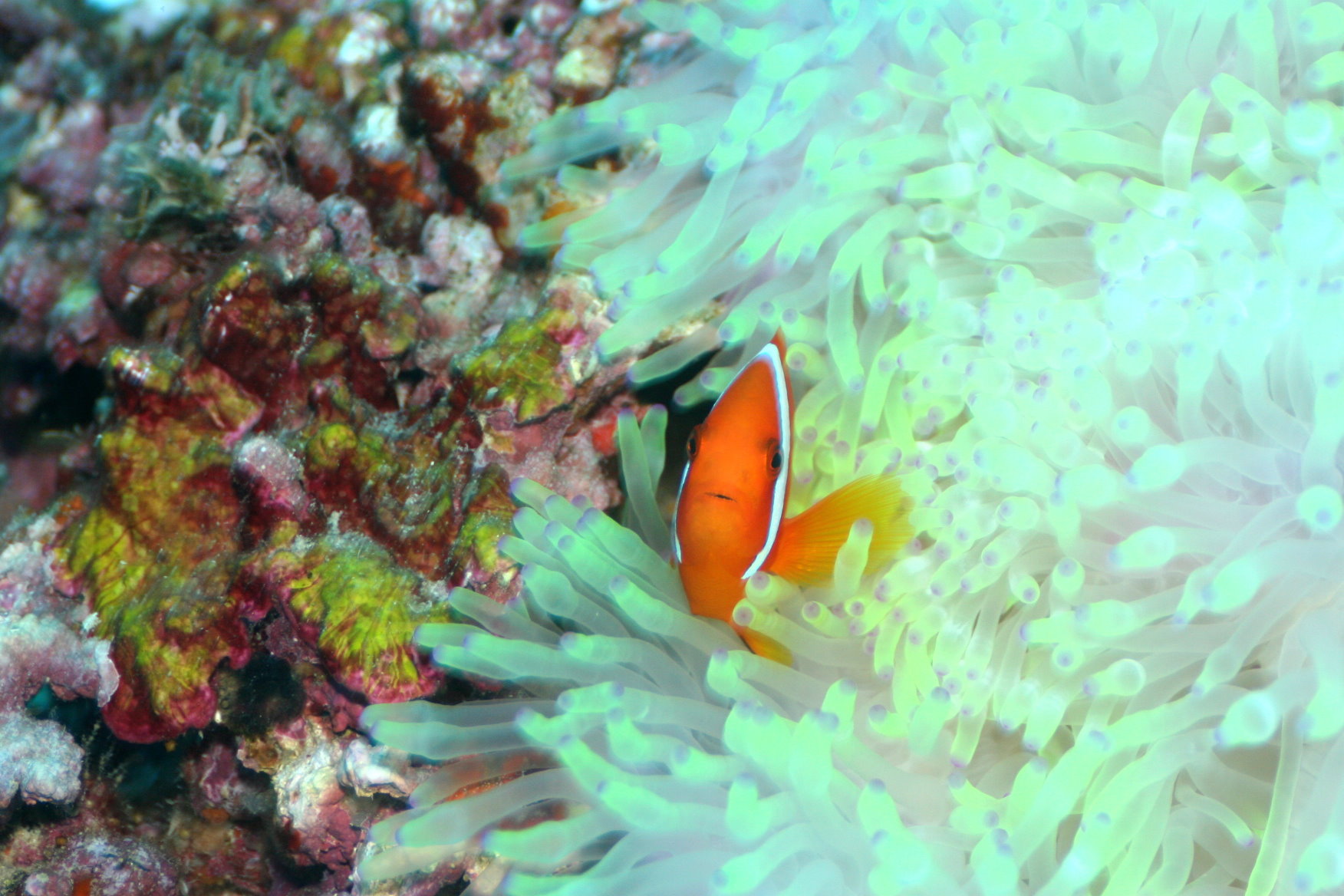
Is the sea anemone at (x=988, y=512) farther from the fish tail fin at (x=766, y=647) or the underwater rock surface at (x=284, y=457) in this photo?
the underwater rock surface at (x=284, y=457)

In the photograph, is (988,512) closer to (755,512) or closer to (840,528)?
(840,528)

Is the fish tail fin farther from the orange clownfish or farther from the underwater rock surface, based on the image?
the underwater rock surface

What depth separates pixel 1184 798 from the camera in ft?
3.75

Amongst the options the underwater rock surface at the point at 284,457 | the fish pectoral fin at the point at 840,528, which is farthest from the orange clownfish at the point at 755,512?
the underwater rock surface at the point at 284,457

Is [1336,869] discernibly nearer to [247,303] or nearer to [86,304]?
[247,303]

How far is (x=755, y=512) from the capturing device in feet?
4.49

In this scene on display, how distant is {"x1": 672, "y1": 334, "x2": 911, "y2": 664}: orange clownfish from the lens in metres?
1.34

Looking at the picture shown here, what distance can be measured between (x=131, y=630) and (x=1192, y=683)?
173cm

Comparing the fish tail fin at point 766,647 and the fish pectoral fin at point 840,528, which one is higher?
the fish pectoral fin at point 840,528

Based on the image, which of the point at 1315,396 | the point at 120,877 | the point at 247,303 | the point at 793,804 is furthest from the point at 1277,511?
the point at 120,877

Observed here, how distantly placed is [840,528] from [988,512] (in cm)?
22

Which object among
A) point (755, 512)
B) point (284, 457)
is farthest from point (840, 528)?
point (284, 457)

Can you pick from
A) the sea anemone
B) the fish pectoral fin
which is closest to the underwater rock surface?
the sea anemone

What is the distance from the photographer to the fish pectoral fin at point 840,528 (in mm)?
1367
